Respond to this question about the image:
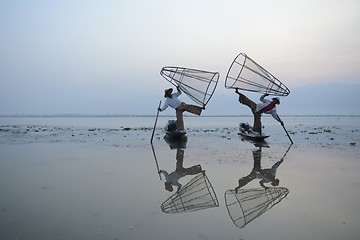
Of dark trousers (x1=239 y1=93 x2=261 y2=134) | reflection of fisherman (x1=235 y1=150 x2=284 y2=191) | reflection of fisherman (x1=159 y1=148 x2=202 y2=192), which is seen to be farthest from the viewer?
dark trousers (x1=239 y1=93 x2=261 y2=134)

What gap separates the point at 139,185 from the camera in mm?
6641

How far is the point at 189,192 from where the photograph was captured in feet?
20.1

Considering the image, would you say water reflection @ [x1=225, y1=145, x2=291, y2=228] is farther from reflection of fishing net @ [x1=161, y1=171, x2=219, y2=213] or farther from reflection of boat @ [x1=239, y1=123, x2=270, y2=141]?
reflection of boat @ [x1=239, y1=123, x2=270, y2=141]

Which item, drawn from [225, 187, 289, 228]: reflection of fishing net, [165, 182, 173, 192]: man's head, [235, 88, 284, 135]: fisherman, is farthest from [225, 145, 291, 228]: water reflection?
[235, 88, 284, 135]: fisherman

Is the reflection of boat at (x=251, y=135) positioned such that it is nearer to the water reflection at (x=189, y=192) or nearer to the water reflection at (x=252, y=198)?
the water reflection at (x=189, y=192)

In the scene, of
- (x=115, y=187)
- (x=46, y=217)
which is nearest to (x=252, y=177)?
(x=115, y=187)

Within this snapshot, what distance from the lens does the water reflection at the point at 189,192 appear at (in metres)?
5.15

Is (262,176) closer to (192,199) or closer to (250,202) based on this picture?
(250,202)

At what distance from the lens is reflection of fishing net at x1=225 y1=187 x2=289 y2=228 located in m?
4.67

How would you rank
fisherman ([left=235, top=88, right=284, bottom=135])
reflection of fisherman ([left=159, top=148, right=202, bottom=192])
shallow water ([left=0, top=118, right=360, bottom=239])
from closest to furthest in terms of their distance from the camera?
shallow water ([left=0, top=118, right=360, bottom=239]) → reflection of fisherman ([left=159, top=148, right=202, bottom=192]) → fisherman ([left=235, top=88, right=284, bottom=135])

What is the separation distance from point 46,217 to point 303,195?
5383 millimetres

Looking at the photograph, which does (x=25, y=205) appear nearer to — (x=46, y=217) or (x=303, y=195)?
(x=46, y=217)

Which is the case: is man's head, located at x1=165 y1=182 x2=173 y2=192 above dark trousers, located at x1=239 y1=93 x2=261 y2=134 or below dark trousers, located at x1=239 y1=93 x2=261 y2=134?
below

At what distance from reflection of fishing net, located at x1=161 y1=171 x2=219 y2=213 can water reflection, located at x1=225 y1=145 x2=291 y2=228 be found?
0.39 meters
